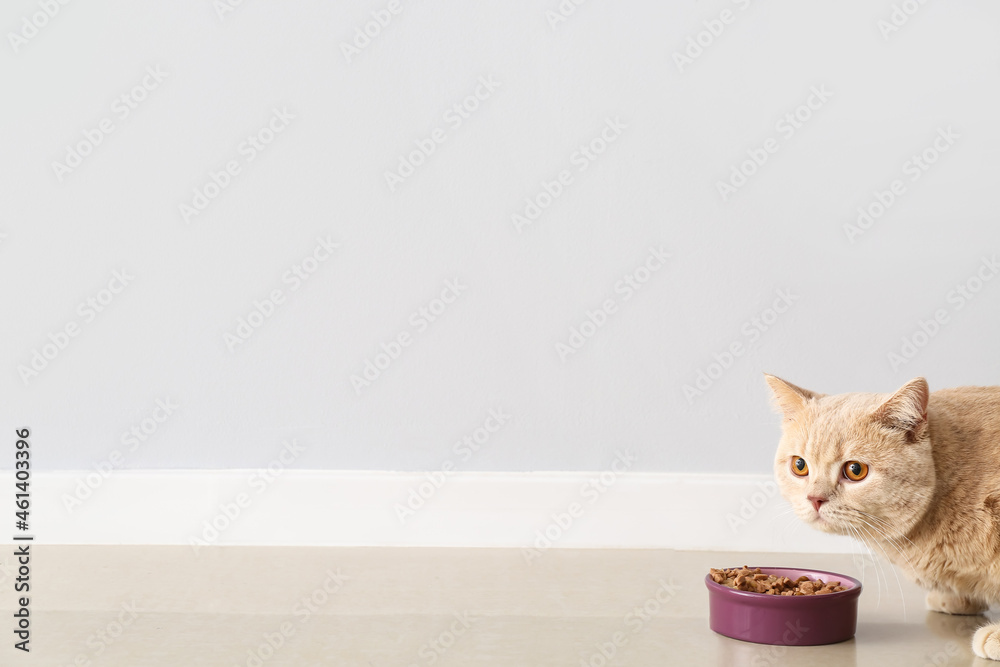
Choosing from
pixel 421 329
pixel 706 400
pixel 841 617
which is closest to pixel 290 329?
pixel 421 329

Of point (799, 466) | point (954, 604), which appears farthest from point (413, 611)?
point (954, 604)

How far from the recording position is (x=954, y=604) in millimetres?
1460

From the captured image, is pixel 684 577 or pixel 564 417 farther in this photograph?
pixel 564 417

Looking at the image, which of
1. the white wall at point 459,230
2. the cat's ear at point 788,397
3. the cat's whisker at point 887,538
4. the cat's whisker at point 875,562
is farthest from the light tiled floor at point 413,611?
the cat's ear at point 788,397

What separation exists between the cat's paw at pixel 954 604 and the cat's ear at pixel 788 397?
42 cm

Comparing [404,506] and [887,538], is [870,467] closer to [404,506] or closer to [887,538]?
[887,538]

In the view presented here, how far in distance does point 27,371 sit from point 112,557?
1.72 feet

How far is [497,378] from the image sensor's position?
6.63 feet

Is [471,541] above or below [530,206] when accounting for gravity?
below

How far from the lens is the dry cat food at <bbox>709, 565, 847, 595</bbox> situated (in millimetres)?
1321

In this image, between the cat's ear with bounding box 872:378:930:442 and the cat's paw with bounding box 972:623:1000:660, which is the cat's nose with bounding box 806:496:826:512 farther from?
the cat's paw with bounding box 972:623:1000:660

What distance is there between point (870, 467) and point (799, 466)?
0.37 ft

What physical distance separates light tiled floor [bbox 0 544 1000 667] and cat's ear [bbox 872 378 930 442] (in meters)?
0.34

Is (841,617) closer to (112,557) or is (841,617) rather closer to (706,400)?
(706,400)
